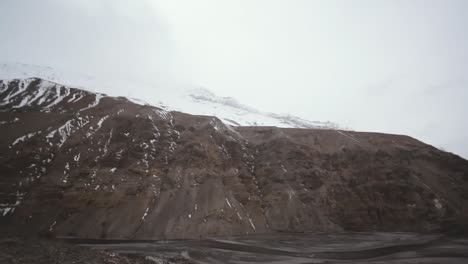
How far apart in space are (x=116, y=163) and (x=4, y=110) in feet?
61.7

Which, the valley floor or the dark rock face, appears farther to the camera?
the dark rock face

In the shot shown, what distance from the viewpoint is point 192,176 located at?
38.2m

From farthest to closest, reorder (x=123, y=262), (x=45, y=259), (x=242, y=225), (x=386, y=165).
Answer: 1. (x=386, y=165)
2. (x=242, y=225)
3. (x=123, y=262)
4. (x=45, y=259)

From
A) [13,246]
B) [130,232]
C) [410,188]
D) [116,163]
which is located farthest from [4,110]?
[410,188]

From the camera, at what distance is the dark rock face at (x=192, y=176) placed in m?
32.7

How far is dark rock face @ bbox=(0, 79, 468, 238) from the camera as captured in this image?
32.7 m

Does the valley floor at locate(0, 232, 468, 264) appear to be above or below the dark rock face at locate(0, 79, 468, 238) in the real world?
below

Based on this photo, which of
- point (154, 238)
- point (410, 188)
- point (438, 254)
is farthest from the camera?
point (410, 188)

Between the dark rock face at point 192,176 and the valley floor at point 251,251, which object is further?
the dark rock face at point 192,176

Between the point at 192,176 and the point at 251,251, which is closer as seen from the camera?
the point at 251,251

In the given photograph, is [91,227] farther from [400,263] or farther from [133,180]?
[400,263]

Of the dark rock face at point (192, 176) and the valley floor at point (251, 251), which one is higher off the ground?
the dark rock face at point (192, 176)

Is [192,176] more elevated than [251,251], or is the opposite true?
[192,176]

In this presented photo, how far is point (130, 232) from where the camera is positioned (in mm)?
30359
